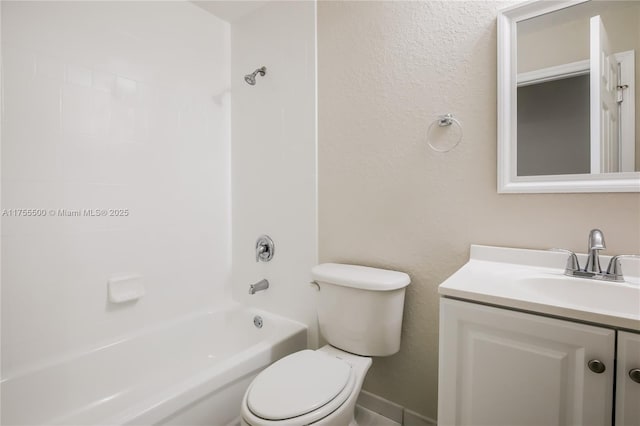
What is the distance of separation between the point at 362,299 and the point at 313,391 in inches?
16.1

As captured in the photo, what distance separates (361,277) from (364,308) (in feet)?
0.43

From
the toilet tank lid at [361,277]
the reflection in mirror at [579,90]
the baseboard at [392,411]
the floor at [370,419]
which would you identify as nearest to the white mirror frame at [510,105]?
the reflection in mirror at [579,90]

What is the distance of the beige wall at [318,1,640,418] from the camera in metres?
1.12

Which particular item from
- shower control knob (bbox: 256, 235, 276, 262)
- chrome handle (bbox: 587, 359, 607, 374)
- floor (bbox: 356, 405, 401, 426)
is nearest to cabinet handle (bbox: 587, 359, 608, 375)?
chrome handle (bbox: 587, 359, 607, 374)

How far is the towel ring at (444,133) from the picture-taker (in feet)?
4.06

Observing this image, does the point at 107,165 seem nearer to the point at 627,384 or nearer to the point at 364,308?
the point at 364,308

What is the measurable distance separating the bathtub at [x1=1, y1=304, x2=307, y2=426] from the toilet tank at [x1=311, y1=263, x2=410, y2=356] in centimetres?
36

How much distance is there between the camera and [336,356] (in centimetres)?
135

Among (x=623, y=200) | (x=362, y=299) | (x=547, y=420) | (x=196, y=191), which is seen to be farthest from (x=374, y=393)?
(x=196, y=191)

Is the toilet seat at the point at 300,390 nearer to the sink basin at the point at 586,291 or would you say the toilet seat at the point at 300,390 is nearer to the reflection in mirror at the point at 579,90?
the sink basin at the point at 586,291

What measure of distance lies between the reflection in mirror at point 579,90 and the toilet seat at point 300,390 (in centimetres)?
104

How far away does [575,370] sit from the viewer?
0.68 m

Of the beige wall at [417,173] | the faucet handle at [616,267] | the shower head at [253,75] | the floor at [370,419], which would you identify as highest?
the shower head at [253,75]

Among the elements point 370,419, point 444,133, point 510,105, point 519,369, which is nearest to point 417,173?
point 444,133
